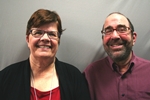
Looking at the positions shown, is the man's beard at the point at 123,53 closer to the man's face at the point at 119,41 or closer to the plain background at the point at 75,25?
the man's face at the point at 119,41

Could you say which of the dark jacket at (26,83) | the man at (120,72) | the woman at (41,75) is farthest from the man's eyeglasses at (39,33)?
the man at (120,72)

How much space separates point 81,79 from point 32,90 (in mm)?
412

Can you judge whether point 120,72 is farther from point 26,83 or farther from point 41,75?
point 26,83

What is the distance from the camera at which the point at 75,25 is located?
1418mm

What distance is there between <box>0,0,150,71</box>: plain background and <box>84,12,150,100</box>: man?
239mm

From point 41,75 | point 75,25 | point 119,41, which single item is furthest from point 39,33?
point 119,41

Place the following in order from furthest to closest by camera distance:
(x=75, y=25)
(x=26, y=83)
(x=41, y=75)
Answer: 1. (x=75, y=25)
2. (x=41, y=75)
3. (x=26, y=83)

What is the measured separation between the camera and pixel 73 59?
4.72ft

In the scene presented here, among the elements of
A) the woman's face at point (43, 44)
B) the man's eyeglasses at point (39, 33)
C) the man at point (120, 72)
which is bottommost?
the man at point (120, 72)

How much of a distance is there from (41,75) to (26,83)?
0.14 m

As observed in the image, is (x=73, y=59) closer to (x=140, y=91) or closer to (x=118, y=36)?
(x=118, y=36)

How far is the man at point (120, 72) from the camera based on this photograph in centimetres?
111

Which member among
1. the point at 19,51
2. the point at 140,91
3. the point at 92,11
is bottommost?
the point at 140,91

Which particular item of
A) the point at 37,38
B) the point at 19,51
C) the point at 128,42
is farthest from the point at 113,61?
the point at 19,51
